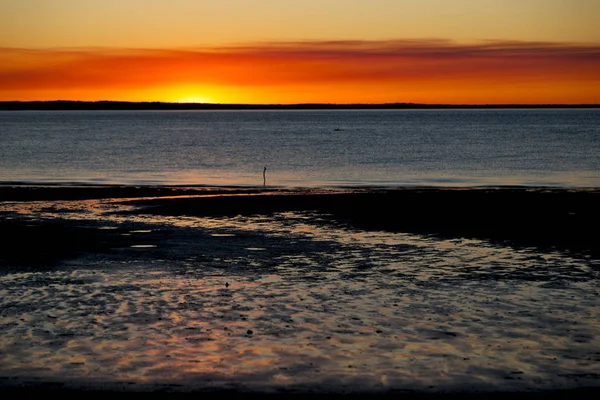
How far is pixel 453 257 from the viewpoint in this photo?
72.7ft

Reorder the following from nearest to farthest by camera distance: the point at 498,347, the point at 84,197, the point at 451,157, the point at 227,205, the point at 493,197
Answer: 1. the point at 498,347
2. the point at 227,205
3. the point at 493,197
4. the point at 84,197
5. the point at 451,157

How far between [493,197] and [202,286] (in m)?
23.5

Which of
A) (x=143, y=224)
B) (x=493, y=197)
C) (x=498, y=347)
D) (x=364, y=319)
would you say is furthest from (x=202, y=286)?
(x=493, y=197)

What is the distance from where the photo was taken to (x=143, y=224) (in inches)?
1171

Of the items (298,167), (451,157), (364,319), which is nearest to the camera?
(364,319)

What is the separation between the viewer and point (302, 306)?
16250 mm

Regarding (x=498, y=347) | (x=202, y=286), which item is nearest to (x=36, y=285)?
(x=202, y=286)

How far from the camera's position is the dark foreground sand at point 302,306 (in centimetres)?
1173

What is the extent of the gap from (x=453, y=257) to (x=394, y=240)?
11.5ft

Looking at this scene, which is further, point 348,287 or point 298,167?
point 298,167

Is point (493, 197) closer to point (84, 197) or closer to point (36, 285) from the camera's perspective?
point (84, 197)

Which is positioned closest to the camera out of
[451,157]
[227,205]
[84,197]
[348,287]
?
[348,287]

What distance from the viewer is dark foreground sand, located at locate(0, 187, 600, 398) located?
11.7m

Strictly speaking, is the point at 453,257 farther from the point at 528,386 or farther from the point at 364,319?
the point at 528,386
